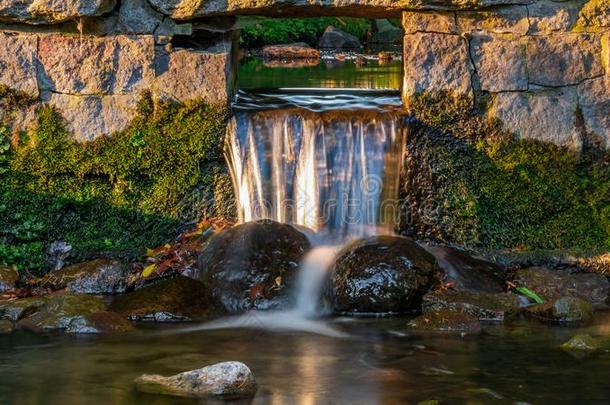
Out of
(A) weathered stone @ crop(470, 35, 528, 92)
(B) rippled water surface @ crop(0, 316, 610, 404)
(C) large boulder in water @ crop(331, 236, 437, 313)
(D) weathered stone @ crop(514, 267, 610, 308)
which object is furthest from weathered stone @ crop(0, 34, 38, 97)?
(D) weathered stone @ crop(514, 267, 610, 308)

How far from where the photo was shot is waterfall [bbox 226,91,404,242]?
31.2 feet

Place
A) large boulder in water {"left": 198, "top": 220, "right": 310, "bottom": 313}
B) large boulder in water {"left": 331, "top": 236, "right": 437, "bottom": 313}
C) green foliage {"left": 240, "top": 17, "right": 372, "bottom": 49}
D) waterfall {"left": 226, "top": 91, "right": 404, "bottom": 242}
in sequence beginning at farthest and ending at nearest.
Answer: green foliage {"left": 240, "top": 17, "right": 372, "bottom": 49} < waterfall {"left": 226, "top": 91, "right": 404, "bottom": 242} < large boulder in water {"left": 198, "top": 220, "right": 310, "bottom": 313} < large boulder in water {"left": 331, "top": 236, "right": 437, "bottom": 313}

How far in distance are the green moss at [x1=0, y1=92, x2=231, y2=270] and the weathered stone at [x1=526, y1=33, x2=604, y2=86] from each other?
9.00 feet

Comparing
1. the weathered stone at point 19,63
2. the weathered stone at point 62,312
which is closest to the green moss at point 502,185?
the weathered stone at point 62,312

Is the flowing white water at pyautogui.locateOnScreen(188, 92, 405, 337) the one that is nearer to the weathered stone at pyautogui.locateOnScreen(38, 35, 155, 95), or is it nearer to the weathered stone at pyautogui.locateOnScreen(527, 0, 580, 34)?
the weathered stone at pyautogui.locateOnScreen(38, 35, 155, 95)

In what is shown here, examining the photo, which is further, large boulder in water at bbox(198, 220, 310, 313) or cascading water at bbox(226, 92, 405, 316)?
cascading water at bbox(226, 92, 405, 316)

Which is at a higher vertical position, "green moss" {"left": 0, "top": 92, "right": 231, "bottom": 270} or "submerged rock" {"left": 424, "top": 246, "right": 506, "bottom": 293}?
"green moss" {"left": 0, "top": 92, "right": 231, "bottom": 270}

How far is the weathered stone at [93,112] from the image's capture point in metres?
9.32

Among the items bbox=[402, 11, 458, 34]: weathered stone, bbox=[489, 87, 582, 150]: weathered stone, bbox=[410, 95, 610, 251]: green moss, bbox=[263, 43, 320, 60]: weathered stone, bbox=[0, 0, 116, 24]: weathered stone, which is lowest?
bbox=[410, 95, 610, 251]: green moss

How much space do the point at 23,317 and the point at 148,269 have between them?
1216 millimetres

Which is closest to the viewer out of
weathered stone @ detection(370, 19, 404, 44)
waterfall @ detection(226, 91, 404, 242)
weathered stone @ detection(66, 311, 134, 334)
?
weathered stone @ detection(66, 311, 134, 334)

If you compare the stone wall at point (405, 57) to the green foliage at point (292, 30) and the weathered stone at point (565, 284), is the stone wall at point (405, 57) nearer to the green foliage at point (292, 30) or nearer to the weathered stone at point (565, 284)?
the weathered stone at point (565, 284)

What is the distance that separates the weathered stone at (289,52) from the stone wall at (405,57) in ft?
40.1

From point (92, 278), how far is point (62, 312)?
107cm
